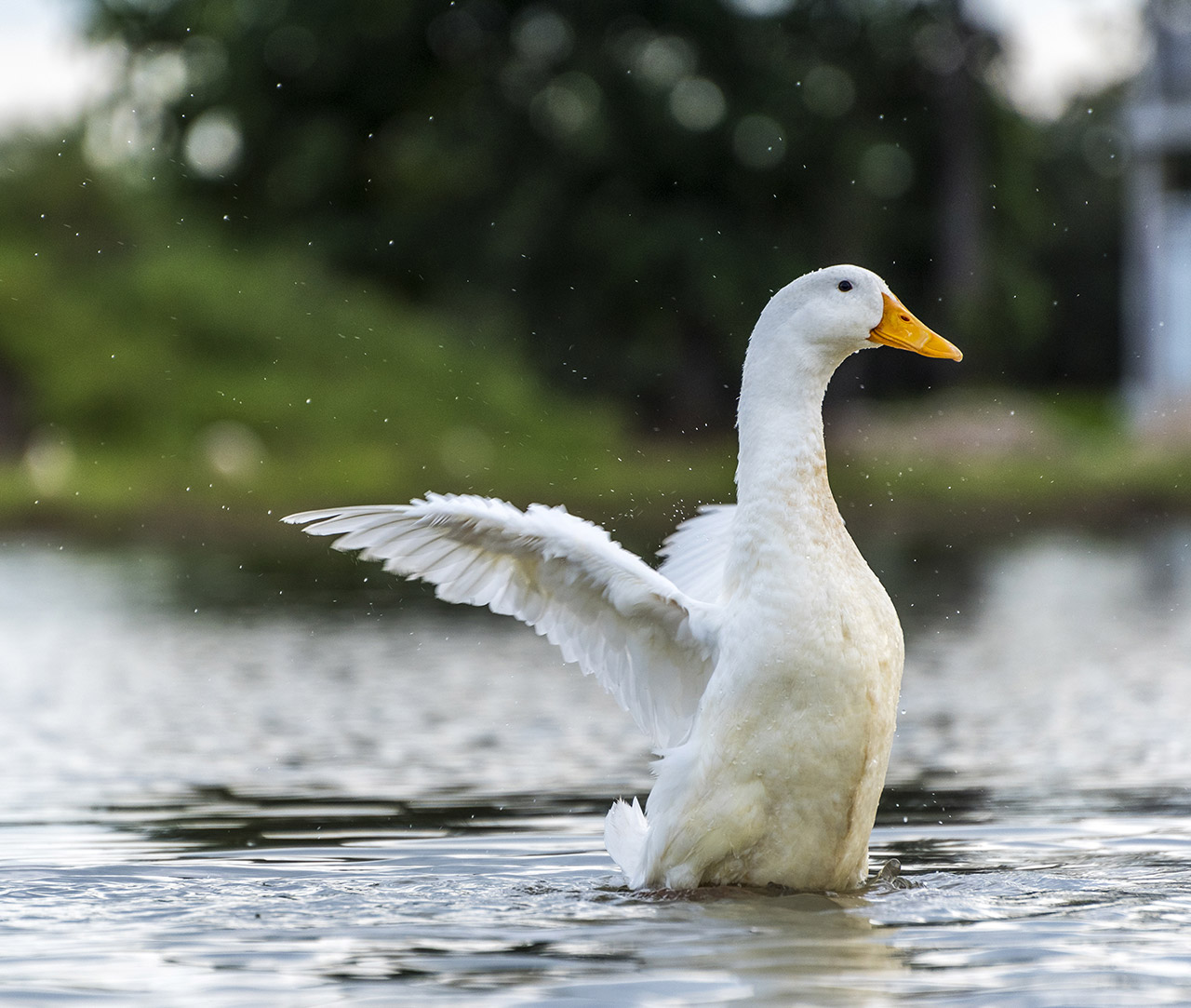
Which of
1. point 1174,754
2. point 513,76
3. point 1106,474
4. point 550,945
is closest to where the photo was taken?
point 550,945

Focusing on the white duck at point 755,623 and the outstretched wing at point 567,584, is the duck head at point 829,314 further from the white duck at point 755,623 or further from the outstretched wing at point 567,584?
the outstretched wing at point 567,584

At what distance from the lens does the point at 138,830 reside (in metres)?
6.30

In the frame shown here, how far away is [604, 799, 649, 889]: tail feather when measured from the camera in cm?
532

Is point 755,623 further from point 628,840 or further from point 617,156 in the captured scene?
point 617,156

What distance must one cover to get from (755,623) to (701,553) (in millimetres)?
1048

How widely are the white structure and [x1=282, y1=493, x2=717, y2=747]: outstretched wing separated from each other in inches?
717

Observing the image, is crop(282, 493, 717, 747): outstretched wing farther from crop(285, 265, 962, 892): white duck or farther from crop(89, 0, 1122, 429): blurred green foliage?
crop(89, 0, 1122, 429): blurred green foliage

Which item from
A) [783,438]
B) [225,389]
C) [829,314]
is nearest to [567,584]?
[783,438]

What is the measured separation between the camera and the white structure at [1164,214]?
23.7 m

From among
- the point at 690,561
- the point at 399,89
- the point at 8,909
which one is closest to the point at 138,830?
the point at 8,909

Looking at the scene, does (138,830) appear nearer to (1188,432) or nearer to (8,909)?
(8,909)

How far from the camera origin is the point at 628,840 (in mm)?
5395

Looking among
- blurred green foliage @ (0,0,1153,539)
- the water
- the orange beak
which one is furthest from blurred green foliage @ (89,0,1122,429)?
the orange beak

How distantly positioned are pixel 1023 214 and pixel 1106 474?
11289mm
